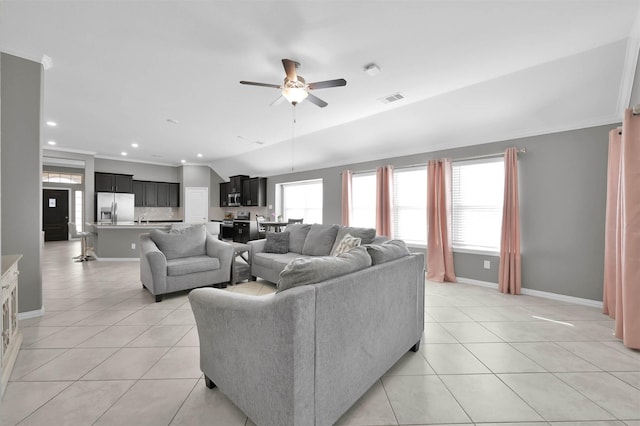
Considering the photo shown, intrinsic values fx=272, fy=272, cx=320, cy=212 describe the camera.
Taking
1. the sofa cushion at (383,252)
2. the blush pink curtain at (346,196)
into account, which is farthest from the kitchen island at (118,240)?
the sofa cushion at (383,252)

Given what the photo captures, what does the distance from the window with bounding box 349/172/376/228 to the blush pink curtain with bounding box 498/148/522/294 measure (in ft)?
8.14

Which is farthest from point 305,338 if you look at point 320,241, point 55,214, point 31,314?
point 55,214

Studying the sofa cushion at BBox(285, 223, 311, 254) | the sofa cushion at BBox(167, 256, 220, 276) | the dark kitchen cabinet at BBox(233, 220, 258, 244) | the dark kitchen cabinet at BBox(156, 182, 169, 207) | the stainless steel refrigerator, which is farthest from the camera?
the dark kitchen cabinet at BBox(156, 182, 169, 207)

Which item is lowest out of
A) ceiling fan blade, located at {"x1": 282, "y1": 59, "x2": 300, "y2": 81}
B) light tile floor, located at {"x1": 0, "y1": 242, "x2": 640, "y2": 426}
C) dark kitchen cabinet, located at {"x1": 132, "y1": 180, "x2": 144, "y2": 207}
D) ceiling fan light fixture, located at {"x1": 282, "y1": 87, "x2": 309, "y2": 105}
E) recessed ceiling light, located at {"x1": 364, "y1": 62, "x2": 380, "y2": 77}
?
light tile floor, located at {"x1": 0, "y1": 242, "x2": 640, "y2": 426}

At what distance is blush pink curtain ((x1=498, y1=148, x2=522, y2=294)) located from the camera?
3979 millimetres

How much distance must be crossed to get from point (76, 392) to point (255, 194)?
701 centimetres

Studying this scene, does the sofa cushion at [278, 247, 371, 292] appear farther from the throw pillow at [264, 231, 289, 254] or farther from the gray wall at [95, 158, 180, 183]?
the gray wall at [95, 158, 180, 183]

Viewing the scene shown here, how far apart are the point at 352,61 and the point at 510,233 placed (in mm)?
3327

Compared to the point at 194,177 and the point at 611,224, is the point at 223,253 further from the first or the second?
the point at 194,177

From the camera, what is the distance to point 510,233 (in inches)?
159

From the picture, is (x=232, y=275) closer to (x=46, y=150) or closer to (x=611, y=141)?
(x=611, y=141)

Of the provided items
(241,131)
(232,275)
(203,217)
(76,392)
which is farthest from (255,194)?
(76,392)

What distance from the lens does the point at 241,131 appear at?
18.5 feet

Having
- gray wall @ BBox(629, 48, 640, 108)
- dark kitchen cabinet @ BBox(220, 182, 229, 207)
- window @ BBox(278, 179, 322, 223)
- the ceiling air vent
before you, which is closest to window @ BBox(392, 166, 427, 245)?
the ceiling air vent
